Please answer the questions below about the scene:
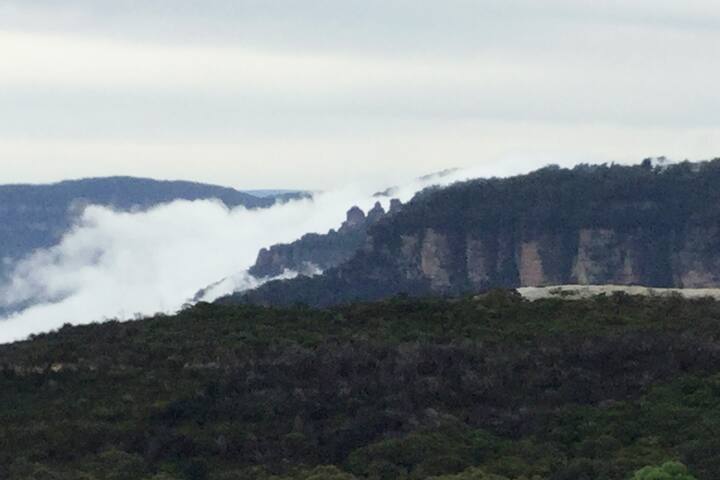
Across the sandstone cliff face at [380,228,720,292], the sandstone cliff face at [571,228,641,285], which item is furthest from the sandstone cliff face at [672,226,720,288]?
the sandstone cliff face at [571,228,641,285]

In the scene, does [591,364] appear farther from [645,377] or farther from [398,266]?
[398,266]

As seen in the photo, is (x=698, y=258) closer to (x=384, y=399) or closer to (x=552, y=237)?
(x=552, y=237)

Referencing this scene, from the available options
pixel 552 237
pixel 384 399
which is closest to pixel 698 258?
pixel 552 237

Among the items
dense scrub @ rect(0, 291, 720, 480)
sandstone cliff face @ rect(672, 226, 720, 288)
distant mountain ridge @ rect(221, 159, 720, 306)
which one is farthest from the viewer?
distant mountain ridge @ rect(221, 159, 720, 306)

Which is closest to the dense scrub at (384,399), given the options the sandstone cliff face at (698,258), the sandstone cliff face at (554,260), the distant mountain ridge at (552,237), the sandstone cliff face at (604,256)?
the distant mountain ridge at (552,237)

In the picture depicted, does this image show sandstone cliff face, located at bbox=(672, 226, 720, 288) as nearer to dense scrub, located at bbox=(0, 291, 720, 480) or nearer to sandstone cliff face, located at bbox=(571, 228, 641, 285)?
sandstone cliff face, located at bbox=(571, 228, 641, 285)

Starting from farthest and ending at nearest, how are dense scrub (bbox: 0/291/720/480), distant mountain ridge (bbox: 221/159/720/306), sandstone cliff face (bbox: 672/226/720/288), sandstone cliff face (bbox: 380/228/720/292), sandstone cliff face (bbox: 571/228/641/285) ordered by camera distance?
sandstone cliff face (bbox: 571/228/641/285)
distant mountain ridge (bbox: 221/159/720/306)
sandstone cliff face (bbox: 380/228/720/292)
sandstone cliff face (bbox: 672/226/720/288)
dense scrub (bbox: 0/291/720/480)

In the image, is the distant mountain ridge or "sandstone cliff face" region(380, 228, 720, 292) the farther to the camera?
the distant mountain ridge
